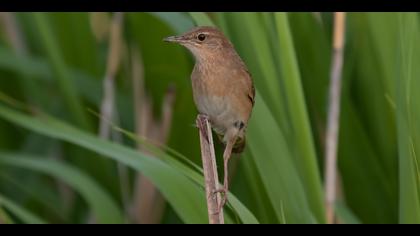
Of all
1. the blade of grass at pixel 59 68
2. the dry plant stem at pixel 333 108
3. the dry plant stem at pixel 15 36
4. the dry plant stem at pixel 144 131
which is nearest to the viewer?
the dry plant stem at pixel 333 108

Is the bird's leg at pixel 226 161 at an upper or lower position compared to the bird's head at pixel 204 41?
lower

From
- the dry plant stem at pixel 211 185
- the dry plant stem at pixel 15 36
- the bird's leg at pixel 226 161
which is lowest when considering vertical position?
the dry plant stem at pixel 211 185

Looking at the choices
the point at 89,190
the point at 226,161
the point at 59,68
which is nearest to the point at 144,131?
the point at 59,68

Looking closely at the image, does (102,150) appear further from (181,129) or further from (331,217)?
(181,129)

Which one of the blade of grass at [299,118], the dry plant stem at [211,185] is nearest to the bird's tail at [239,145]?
the blade of grass at [299,118]

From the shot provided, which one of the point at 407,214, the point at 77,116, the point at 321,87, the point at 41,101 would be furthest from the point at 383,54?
the point at 41,101

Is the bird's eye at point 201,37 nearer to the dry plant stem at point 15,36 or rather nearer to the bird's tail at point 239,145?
the bird's tail at point 239,145

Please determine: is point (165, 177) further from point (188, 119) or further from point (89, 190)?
point (188, 119)
